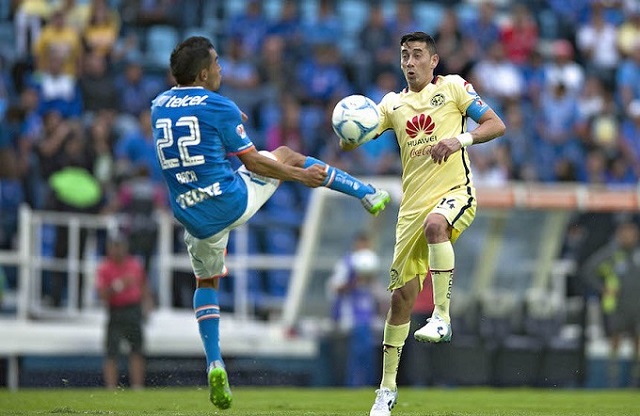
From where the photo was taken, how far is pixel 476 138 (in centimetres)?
1113

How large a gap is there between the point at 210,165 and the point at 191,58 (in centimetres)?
83

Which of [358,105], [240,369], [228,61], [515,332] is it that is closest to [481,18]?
[228,61]

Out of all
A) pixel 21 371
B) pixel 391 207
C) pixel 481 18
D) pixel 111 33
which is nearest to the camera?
pixel 21 371

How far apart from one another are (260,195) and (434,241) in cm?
→ 140

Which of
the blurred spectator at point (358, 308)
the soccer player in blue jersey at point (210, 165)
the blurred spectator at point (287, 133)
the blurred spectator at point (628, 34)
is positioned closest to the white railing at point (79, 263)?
the blurred spectator at point (358, 308)

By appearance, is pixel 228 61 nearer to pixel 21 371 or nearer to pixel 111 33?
pixel 111 33

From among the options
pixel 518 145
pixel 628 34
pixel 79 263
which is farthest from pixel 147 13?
pixel 628 34

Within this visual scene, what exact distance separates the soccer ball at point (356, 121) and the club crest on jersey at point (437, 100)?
1.49 ft

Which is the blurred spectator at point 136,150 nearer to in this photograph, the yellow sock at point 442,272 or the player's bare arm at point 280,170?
the player's bare arm at point 280,170

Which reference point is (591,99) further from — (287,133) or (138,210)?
(138,210)

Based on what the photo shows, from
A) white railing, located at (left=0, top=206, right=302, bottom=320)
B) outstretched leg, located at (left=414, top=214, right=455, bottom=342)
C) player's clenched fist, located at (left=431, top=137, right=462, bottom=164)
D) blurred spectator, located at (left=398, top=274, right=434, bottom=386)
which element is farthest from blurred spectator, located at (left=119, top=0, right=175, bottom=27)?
player's clenched fist, located at (left=431, top=137, right=462, bottom=164)

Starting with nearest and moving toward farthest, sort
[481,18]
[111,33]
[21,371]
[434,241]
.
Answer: [434,241]
[21,371]
[111,33]
[481,18]

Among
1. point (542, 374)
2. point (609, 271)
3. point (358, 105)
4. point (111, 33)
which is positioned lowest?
point (542, 374)

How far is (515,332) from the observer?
2172 cm
